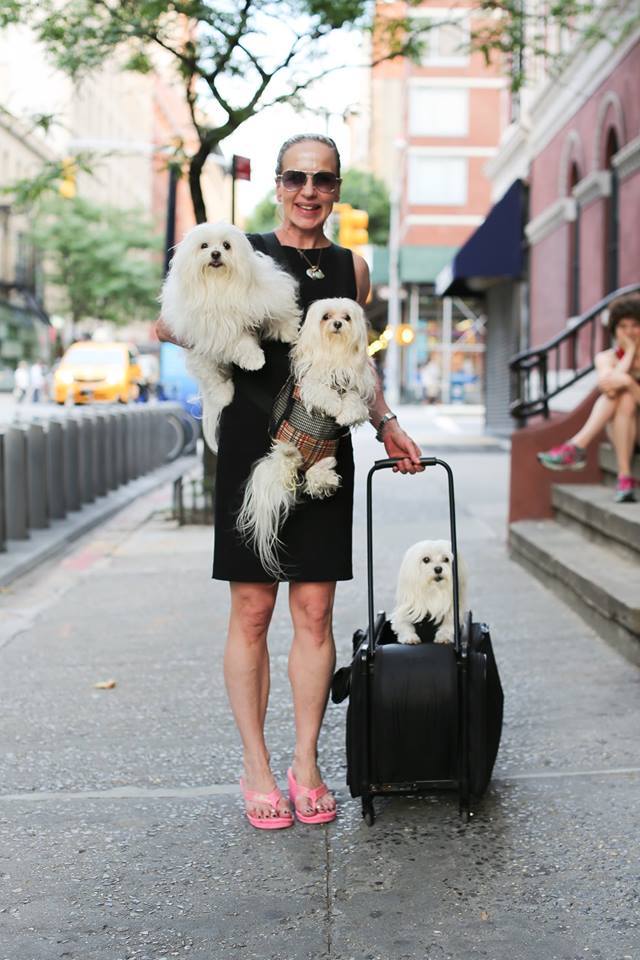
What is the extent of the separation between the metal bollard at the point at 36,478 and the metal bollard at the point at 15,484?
0.43m

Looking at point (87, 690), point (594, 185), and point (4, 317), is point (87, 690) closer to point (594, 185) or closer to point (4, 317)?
point (594, 185)

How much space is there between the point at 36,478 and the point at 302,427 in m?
7.42

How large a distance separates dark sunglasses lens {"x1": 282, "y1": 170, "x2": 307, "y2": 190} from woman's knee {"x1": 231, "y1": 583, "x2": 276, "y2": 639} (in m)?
1.26

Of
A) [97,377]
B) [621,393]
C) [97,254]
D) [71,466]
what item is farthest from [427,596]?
[97,254]

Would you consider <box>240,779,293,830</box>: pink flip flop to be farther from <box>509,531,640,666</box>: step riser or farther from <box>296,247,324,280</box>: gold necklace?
<box>509,531,640,666</box>: step riser

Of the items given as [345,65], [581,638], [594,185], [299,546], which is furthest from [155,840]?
[594,185]

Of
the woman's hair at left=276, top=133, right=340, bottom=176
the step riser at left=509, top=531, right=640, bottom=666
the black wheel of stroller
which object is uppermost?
the woman's hair at left=276, top=133, right=340, bottom=176

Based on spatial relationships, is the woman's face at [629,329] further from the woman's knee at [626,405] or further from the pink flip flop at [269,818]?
the pink flip flop at [269,818]

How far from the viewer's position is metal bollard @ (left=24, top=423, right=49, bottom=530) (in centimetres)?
1066

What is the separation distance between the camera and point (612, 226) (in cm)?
1464

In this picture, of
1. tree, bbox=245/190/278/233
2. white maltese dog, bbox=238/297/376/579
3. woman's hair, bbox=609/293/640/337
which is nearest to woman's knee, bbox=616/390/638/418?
woman's hair, bbox=609/293/640/337

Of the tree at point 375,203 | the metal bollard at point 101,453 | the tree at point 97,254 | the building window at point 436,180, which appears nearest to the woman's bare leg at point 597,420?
the metal bollard at point 101,453

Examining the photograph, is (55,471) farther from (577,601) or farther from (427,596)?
(427,596)

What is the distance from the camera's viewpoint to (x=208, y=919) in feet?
10.7
